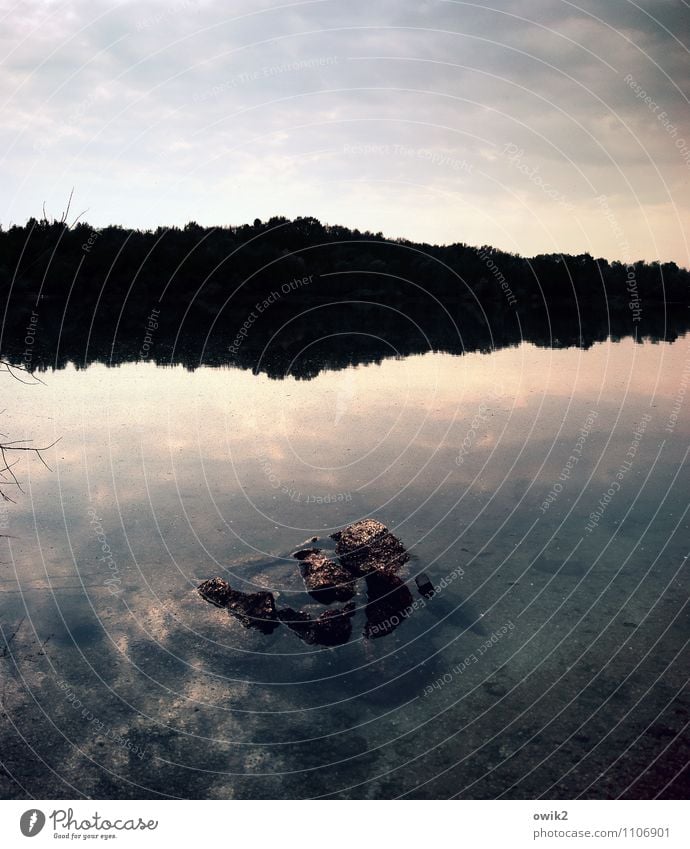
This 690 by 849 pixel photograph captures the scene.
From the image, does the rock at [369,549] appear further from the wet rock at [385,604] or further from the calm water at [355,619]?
the calm water at [355,619]

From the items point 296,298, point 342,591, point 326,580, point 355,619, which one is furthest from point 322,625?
point 296,298

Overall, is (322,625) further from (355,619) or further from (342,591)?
(342,591)

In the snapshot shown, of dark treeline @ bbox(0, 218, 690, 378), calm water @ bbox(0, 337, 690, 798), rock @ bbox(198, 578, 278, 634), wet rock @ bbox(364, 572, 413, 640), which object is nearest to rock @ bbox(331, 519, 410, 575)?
wet rock @ bbox(364, 572, 413, 640)

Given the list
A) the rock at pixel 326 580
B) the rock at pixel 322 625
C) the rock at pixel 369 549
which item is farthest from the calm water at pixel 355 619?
the rock at pixel 369 549

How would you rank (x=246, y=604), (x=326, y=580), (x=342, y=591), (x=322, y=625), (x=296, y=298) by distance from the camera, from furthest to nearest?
(x=296, y=298) < (x=326, y=580) < (x=342, y=591) < (x=246, y=604) < (x=322, y=625)

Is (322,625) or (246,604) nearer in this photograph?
(322,625)

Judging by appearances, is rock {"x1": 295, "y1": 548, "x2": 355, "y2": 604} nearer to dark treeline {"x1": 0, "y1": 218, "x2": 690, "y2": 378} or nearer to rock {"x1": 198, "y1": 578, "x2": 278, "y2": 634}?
rock {"x1": 198, "y1": 578, "x2": 278, "y2": 634}
